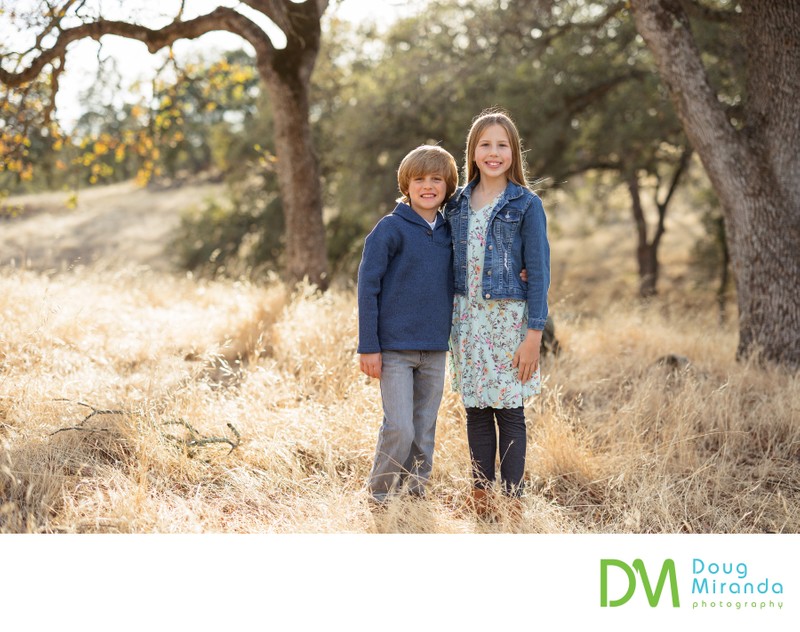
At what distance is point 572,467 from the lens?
388 centimetres

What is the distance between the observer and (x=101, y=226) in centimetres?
2559

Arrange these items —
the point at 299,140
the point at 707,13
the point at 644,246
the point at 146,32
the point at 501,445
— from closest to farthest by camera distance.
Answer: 1. the point at 501,445
2. the point at 146,32
3. the point at 707,13
4. the point at 299,140
5. the point at 644,246

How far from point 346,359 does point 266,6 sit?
3475 mm

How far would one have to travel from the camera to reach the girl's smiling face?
327 centimetres

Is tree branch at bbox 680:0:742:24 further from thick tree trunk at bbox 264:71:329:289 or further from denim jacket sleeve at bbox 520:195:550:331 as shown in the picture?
denim jacket sleeve at bbox 520:195:550:331

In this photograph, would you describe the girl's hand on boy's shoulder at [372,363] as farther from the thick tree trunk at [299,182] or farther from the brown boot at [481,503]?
the thick tree trunk at [299,182]

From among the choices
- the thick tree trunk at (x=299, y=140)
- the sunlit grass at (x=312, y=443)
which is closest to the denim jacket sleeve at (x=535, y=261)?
the sunlit grass at (x=312, y=443)

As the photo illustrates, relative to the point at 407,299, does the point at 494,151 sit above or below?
above

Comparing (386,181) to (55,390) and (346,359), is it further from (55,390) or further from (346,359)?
(55,390)

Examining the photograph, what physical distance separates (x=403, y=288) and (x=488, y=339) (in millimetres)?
465

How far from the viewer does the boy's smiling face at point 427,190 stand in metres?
3.31

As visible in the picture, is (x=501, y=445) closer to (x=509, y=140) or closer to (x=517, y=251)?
(x=517, y=251)

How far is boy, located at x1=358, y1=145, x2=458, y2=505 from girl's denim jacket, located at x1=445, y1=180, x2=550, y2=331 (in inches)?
9.2

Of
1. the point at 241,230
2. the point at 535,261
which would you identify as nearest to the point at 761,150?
the point at 535,261
